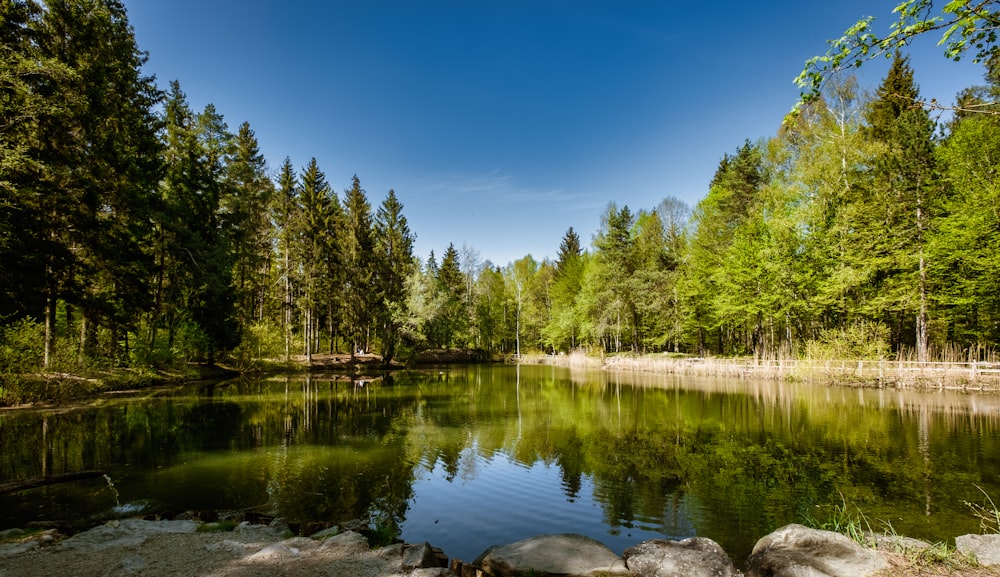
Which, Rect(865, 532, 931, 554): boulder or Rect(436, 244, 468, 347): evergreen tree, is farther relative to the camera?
Rect(436, 244, 468, 347): evergreen tree

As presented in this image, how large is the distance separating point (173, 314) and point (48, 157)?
13.4 metres

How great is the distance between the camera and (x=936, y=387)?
2080cm

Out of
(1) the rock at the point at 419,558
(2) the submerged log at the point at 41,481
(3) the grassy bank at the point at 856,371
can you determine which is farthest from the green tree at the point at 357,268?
(1) the rock at the point at 419,558

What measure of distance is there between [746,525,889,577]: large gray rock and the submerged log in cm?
1113

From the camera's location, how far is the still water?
7340 mm

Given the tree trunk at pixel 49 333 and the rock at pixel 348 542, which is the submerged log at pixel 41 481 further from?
the tree trunk at pixel 49 333

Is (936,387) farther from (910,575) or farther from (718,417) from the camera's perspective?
(910,575)

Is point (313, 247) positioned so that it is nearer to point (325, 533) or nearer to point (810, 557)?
point (325, 533)

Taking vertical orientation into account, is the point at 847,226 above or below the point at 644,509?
above

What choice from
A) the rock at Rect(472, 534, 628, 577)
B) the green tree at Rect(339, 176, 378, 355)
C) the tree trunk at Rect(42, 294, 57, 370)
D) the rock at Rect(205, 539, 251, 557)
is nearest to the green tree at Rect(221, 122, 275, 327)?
the green tree at Rect(339, 176, 378, 355)

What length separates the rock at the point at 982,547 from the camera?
4.36 metres

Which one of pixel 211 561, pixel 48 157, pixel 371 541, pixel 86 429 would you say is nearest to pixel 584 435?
pixel 371 541

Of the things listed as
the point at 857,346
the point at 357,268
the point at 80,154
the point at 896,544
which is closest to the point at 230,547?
the point at 896,544

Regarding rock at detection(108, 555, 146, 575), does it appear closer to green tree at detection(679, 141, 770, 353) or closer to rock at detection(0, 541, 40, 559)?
rock at detection(0, 541, 40, 559)
